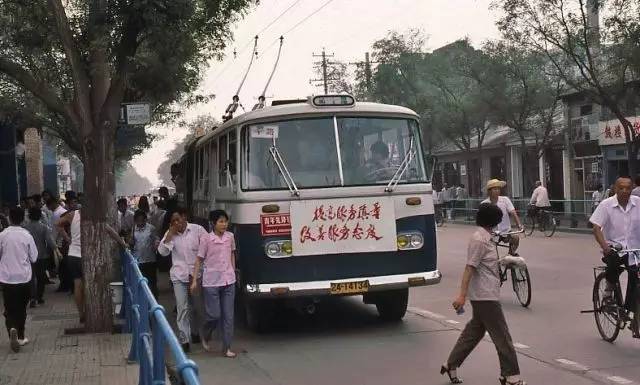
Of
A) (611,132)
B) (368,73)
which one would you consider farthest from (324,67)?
(611,132)

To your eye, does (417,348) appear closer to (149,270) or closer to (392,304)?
(392,304)

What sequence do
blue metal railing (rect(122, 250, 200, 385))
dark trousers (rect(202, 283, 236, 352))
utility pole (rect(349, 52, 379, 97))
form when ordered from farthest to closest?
utility pole (rect(349, 52, 379, 97)) < dark trousers (rect(202, 283, 236, 352)) < blue metal railing (rect(122, 250, 200, 385))

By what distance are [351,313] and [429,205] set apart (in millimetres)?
2525

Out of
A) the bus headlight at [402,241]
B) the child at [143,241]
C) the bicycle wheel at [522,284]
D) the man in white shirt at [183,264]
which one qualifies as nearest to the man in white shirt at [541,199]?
the bicycle wheel at [522,284]

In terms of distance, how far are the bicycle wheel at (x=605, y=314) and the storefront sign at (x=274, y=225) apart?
353cm

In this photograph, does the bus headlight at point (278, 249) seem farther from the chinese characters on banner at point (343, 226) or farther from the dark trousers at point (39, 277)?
the dark trousers at point (39, 277)

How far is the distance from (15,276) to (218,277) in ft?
7.72

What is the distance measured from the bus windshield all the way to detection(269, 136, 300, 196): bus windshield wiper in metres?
0.01

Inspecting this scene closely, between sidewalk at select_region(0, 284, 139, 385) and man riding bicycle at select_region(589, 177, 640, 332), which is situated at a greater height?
man riding bicycle at select_region(589, 177, 640, 332)

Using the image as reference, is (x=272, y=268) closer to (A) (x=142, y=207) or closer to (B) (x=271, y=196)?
(B) (x=271, y=196)

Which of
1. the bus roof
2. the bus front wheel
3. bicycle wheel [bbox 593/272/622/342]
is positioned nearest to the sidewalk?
the bus roof

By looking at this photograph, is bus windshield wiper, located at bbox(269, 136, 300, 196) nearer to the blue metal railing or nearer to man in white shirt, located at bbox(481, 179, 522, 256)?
the blue metal railing

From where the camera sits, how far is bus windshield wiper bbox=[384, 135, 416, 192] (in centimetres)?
915

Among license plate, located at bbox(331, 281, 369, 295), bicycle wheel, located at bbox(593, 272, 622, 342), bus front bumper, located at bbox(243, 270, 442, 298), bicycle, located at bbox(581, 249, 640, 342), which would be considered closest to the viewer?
bicycle, located at bbox(581, 249, 640, 342)
